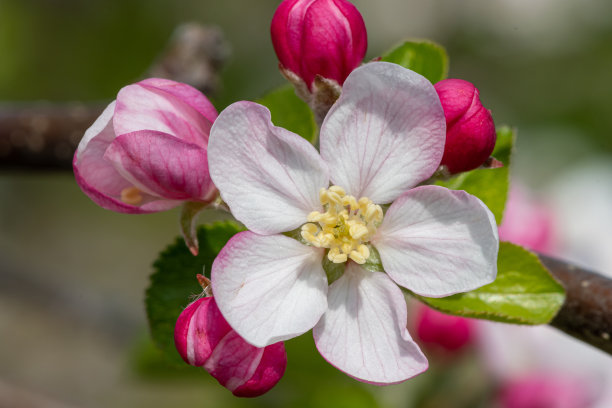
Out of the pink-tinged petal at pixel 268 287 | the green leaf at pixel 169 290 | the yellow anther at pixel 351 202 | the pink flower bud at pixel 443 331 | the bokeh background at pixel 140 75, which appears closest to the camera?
the pink-tinged petal at pixel 268 287

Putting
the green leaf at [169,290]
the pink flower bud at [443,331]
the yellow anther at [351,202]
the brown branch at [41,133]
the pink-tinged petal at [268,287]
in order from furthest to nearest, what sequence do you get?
the pink flower bud at [443,331]
the brown branch at [41,133]
the green leaf at [169,290]
the yellow anther at [351,202]
the pink-tinged petal at [268,287]

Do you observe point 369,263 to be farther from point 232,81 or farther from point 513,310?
point 232,81

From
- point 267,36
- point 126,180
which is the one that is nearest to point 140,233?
point 267,36

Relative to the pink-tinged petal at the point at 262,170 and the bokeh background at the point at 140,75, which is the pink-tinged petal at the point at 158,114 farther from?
the bokeh background at the point at 140,75

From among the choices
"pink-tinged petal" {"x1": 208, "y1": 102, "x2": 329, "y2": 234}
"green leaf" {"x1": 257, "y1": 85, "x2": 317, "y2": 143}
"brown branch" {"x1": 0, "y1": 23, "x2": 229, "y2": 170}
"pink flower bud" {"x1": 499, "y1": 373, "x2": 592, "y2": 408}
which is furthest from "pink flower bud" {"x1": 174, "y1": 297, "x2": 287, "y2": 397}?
"pink flower bud" {"x1": 499, "y1": 373, "x2": 592, "y2": 408}

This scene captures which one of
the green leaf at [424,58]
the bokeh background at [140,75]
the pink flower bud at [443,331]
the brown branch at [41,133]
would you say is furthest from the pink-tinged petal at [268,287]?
the bokeh background at [140,75]
